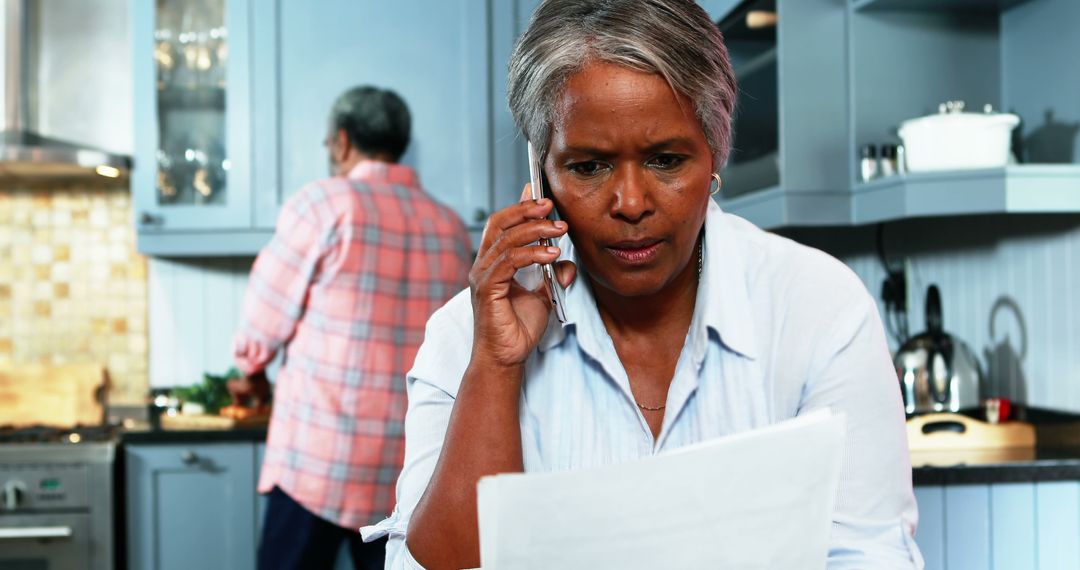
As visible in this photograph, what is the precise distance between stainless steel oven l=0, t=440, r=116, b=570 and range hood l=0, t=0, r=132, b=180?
2.54ft

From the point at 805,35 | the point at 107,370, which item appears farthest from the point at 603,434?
the point at 107,370

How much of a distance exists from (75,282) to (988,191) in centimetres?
260

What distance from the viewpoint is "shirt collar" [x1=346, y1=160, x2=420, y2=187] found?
2.32 m

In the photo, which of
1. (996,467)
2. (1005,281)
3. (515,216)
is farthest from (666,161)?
(1005,281)

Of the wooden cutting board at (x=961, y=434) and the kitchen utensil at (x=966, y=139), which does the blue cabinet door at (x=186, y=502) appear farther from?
the kitchen utensil at (x=966, y=139)

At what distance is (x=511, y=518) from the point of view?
0.64m

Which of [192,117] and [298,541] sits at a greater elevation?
[192,117]

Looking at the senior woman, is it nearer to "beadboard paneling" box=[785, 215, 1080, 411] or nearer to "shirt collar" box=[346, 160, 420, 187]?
"beadboard paneling" box=[785, 215, 1080, 411]

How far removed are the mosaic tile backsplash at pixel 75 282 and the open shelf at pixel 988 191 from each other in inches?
90.8

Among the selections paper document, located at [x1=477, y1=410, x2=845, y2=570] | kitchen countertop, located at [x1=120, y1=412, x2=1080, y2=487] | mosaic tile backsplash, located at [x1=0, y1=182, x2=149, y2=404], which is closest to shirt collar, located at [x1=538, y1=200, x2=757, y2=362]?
→ paper document, located at [x1=477, y1=410, x2=845, y2=570]

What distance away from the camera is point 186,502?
271cm

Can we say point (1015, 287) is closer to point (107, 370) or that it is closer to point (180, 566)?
point (180, 566)

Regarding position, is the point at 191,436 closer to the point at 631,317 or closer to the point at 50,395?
the point at 50,395

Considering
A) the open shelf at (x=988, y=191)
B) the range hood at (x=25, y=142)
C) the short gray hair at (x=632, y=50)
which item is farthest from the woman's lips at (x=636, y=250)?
the range hood at (x=25, y=142)
